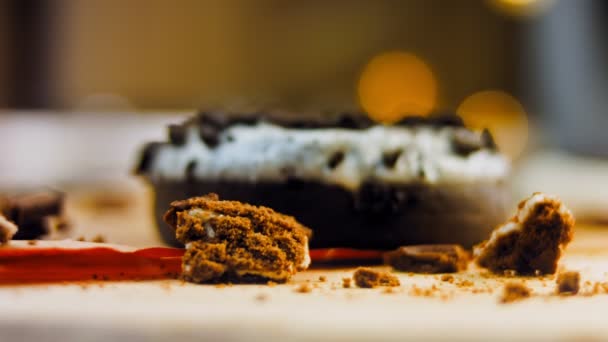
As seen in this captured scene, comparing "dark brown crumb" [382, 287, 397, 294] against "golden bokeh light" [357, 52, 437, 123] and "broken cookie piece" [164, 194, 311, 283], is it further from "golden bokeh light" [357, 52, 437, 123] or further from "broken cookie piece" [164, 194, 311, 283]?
"golden bokeh light" [357, 52, 437, 123]

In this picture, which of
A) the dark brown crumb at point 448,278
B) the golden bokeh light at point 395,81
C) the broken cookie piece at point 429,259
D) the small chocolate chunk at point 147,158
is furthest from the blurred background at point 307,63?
the dark brown crumb at point 448,278

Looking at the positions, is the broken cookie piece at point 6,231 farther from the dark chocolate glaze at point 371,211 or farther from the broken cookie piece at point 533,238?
the broken cookie piece at point 533,238

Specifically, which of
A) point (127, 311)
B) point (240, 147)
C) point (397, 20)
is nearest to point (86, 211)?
point (240, 147)

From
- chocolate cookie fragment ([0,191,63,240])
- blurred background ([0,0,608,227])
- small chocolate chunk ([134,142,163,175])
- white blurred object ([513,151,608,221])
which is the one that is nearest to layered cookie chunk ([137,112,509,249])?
small chocolate chunk ([134,142,163,175])

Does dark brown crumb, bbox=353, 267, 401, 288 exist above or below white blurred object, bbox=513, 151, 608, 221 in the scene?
below

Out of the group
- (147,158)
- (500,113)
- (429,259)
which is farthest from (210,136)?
(500,113)
